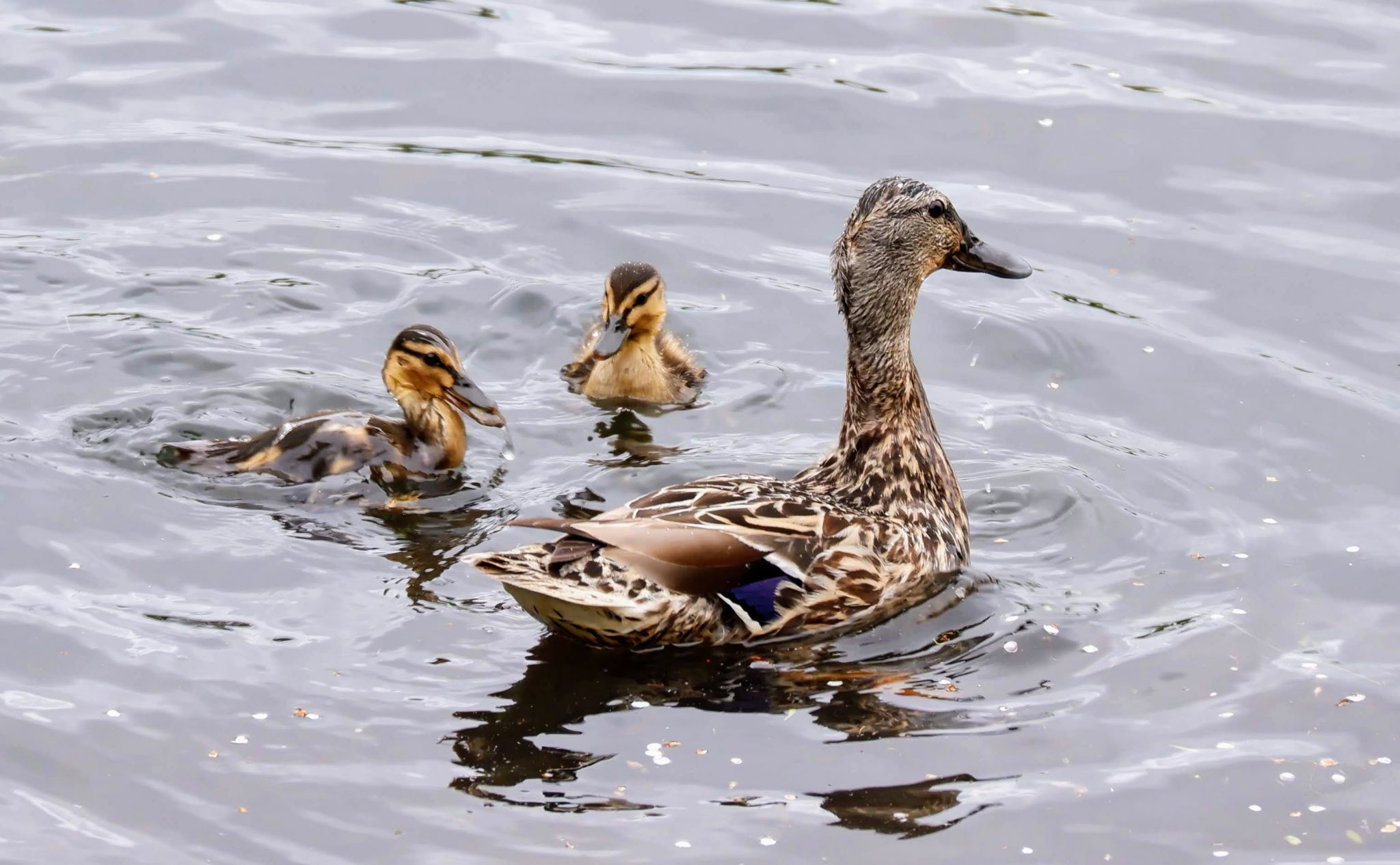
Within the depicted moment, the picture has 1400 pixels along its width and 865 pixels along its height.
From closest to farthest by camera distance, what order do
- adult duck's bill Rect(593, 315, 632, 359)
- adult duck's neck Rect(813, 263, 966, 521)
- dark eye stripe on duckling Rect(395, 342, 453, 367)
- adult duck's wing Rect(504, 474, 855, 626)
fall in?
adult duck's wing Rect(504, 474, 855, 626) < adult duck's neck Rect(813, 263, 966, 521) < dark eye stripe on duckling Rect(395, 342, 453, 367) < adult duck's bill Rect(593, 315, 632, 359)

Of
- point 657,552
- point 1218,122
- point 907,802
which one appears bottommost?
point 907,802

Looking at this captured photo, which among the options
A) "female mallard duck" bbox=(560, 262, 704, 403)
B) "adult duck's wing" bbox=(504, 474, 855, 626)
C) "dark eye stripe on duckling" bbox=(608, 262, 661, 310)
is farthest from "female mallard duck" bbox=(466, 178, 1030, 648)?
"dark eye stripe on duckling" bbox=(608, 262, 661, 310)

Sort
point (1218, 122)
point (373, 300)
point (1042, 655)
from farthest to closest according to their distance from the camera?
point (1218, 122) < point (373, 300) < point (1042, 655)

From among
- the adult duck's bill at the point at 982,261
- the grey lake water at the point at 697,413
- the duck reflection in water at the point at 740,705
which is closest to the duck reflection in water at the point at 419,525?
the grey lake water at the point at 697,413

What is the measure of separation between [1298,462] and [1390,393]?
0.75m

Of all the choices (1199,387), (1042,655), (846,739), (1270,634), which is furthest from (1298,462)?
(846,739)

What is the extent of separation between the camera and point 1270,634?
6.16 metres

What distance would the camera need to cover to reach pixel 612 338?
780cm

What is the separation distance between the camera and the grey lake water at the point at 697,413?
520cm

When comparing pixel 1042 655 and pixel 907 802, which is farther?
pixel 1042 655

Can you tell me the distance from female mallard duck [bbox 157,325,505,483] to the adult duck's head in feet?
5.05

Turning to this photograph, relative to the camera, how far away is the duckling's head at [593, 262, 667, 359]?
7.80 m

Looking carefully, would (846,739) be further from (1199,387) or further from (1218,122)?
(1218,122)

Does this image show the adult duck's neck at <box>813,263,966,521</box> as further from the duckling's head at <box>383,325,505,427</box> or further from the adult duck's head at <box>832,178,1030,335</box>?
the duckling's head at <box>383,325,505,427</box>
